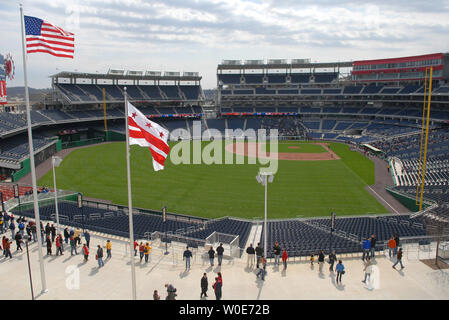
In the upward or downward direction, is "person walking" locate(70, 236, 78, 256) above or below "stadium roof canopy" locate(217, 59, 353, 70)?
below

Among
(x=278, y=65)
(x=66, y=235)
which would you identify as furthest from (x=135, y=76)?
(x=66, y=235)

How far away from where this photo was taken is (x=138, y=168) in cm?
4003

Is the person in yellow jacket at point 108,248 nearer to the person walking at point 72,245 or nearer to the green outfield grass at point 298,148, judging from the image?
the person walking at point 72,245

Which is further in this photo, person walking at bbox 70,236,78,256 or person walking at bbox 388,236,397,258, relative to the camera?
person walking at bbox 70,236,78,256

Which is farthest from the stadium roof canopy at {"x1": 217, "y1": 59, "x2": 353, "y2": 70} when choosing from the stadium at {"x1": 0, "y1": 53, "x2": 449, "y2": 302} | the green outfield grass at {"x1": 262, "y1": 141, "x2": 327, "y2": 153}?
the green outfield grass at {"x1": 262, "y1": 141, "x2": 327, "y2": 153}

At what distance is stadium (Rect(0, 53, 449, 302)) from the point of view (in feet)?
62.6

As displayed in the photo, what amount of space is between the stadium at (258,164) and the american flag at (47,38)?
918 cm

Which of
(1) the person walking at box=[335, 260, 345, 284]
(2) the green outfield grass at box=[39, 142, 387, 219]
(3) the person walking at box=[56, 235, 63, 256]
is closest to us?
(1) the person walking at box=[335, 260, 345, 284]

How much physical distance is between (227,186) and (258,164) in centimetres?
1215

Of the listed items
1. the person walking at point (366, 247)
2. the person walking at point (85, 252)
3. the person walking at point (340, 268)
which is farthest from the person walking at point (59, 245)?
the person walking at point (366, 247)

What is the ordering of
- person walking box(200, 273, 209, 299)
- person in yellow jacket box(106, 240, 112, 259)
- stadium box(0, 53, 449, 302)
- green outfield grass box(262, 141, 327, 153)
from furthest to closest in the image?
green outfield grass box(262, 141, 327, 153) < stadium box(0, 53, 449, 302) < person in yellow jacket box(106, 240, 112, 259) < person walking box(200, 273, 209, 299)

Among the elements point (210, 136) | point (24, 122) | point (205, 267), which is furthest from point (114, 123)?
point (205, 267)

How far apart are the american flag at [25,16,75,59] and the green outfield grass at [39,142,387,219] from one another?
15.7 metres

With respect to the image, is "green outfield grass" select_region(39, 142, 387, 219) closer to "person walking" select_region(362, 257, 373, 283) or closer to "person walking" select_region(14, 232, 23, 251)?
"person walking" select_region(362, 257, 373, 283)
